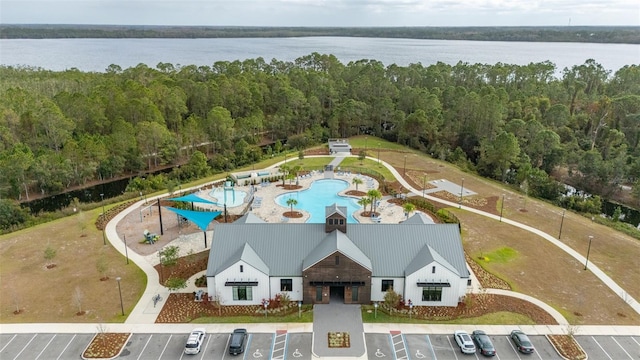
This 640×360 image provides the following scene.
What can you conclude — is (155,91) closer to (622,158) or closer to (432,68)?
(432,68)

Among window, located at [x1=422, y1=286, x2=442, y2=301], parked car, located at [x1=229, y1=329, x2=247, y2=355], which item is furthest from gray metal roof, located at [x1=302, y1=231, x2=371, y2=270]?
parked car, located at [x1=229, y1=329, x2=247, y2=355]

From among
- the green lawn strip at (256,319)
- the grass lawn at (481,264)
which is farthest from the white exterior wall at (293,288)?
the grass lawn at (481,264)

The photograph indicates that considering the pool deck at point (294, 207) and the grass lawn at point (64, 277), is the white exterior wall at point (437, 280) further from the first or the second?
the grass lawn at point (64, 277)

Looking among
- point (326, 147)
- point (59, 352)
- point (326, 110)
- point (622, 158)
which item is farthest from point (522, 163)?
point (59, 352)

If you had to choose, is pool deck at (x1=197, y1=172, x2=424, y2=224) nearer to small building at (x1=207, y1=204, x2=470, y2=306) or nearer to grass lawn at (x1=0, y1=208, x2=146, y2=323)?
small building at (x1=207, y1=204, x2=470, y2=306)

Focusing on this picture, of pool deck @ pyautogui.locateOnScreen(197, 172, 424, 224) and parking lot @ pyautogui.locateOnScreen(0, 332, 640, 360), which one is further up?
pool deck @ pyautogui.locateOnScreen(197, 172, 424, 224)

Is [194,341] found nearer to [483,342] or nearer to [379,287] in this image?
[379,287]
